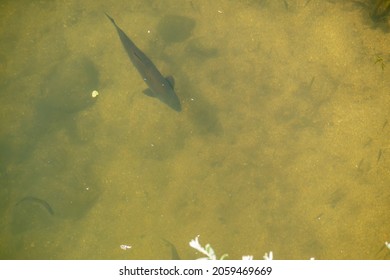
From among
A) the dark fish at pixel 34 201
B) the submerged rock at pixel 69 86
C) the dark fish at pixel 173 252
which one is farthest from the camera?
the submerged rock at pixel 69 86

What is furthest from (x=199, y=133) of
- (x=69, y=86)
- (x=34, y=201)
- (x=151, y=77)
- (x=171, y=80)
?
(x=34, y=201)

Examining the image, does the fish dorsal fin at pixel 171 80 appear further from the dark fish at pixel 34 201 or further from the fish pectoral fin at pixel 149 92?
the dark fish at pixel 34 201

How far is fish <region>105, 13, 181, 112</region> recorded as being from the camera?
305 centimetres

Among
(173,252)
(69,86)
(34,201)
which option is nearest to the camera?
(173,252)

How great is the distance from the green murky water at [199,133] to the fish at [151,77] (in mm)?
115

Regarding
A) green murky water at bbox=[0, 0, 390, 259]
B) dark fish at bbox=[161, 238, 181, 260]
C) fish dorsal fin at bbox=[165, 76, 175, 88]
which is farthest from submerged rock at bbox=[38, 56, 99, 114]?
dark fish at bbox=[161, 238, 181, 260]

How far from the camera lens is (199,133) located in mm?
3199

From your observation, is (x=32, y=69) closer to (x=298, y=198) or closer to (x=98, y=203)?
(x=98, y=203)

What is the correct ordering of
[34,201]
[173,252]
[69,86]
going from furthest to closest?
[69,86] → [34,201] → [173,252]

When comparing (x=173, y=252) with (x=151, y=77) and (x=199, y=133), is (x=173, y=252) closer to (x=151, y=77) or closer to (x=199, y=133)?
(x=199, y=133)

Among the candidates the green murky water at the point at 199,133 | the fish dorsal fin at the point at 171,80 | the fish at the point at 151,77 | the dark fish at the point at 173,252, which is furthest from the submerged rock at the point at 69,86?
the dark fish at the point at 173,252

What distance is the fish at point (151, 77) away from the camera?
3055 mm

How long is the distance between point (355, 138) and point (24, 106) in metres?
2.81

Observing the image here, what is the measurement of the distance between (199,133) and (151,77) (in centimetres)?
61
